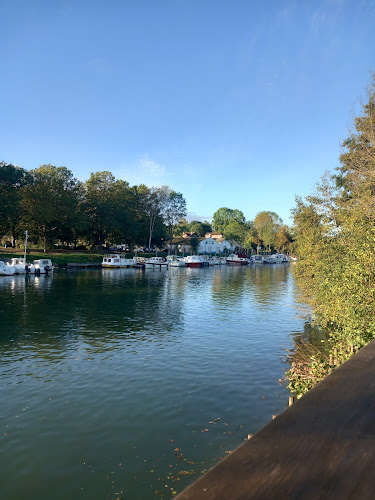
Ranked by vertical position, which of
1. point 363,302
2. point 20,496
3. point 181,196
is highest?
point 181,196

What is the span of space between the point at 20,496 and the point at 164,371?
25.6ft

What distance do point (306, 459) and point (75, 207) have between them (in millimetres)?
85625

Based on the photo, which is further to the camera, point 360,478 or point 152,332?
point 152,332

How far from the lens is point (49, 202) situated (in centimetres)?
7419

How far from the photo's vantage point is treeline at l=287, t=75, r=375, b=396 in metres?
12.0

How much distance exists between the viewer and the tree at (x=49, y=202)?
72875mm

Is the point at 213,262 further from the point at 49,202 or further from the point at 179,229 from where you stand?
the point at 179,229

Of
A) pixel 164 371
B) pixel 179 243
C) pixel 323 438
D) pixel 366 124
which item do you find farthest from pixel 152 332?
pixel 179 243

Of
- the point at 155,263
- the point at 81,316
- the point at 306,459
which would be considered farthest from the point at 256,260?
the point at 306,459

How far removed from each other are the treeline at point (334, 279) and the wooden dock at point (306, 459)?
896 centimetres

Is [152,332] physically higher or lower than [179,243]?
lower

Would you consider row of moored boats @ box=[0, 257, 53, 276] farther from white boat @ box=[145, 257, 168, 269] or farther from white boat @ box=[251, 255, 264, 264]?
white boat @ box=[251, 255, 264, 264]

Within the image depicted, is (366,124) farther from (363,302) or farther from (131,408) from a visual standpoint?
(131,408)

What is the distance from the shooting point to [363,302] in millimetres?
12828
